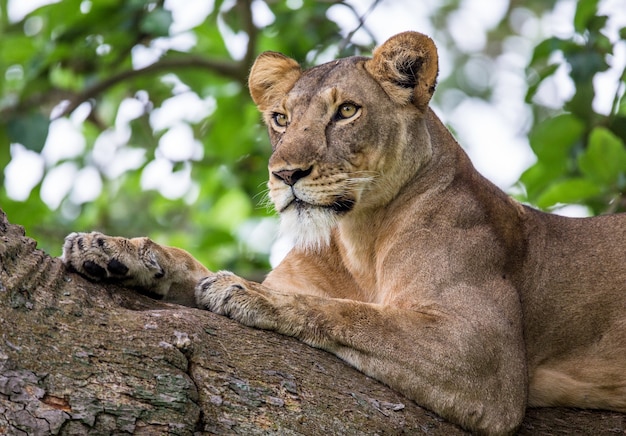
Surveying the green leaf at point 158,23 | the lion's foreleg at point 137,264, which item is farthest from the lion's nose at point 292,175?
the green leaf at point 158,23

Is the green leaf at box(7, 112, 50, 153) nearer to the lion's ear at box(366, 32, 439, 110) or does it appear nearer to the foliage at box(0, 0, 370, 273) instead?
the foliage at box(0, 0, 370, 273)

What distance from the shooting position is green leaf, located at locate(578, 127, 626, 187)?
728 centimetres

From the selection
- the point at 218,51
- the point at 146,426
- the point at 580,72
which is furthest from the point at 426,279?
the point at 218,51

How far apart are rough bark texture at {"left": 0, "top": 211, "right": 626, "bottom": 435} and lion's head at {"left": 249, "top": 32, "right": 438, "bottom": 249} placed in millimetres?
1253

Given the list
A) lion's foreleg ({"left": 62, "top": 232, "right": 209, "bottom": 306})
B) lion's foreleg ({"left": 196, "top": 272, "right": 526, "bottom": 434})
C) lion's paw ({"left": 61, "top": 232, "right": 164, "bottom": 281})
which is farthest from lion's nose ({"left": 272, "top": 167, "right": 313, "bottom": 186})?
lion's paw ({"left": 61, "top": 232, "right": 164, "bottom": 281})

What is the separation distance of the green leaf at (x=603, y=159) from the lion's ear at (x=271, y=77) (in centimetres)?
231

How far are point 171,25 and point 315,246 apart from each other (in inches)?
118

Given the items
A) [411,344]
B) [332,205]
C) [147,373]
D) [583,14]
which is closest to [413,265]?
[332,205]

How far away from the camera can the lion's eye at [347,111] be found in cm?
614

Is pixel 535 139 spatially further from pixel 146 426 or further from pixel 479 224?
pixel 146 426

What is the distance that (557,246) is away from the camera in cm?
628

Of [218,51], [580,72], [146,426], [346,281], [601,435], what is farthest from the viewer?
[218,51]

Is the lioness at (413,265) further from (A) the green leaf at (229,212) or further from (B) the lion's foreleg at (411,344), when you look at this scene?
(A) the green leaf at (229,212)

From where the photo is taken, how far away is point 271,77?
6.89 meters
